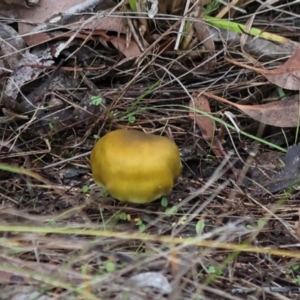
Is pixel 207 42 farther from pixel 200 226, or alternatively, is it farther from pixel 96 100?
pixel 200 226

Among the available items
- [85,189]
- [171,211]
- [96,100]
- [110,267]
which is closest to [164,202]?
[171,211]

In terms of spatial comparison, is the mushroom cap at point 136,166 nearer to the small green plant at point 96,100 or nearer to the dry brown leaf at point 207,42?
the small green plant at point 96,100

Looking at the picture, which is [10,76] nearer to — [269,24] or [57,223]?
[57,223]

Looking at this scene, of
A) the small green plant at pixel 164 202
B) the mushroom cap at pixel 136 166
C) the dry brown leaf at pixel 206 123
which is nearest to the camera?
the mushroom cap at pixel 136 166

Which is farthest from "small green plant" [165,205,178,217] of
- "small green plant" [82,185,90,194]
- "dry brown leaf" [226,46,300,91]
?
"dry brown leaf" [226,46,300,91]

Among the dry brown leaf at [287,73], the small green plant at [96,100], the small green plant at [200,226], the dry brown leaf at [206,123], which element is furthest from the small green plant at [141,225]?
the dry brown leaf at [287,73]

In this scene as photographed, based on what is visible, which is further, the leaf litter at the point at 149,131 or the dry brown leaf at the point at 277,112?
the dry brown leaf at the point at 277,112
